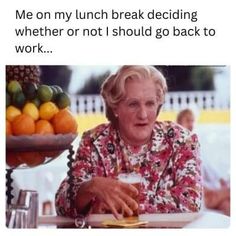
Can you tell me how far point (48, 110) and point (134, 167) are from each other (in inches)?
10.1

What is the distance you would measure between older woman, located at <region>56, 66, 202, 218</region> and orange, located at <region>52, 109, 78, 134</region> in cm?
4

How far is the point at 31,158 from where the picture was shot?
175 centimetres

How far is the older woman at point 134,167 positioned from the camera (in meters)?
1.75

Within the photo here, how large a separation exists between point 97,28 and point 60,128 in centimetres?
26

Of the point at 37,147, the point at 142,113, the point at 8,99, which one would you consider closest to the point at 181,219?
the point at 142,113

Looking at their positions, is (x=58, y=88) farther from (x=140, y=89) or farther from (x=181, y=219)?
(x=181, y=219)

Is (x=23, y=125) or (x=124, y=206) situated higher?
(x=23, y=125)

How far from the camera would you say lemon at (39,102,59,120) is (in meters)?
1.74

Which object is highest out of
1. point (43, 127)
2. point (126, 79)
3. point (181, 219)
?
point (126, 79)

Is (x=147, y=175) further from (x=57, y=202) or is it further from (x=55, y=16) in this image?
(x=55, y=16)

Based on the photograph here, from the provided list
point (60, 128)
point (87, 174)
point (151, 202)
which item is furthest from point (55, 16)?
point (151, 202)

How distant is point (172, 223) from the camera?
176cm

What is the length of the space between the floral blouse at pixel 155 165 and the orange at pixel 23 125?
0.43 feet

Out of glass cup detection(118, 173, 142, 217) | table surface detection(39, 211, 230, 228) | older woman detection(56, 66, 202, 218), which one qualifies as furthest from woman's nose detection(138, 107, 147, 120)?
table surface detection(39, 211, 230, 228)
